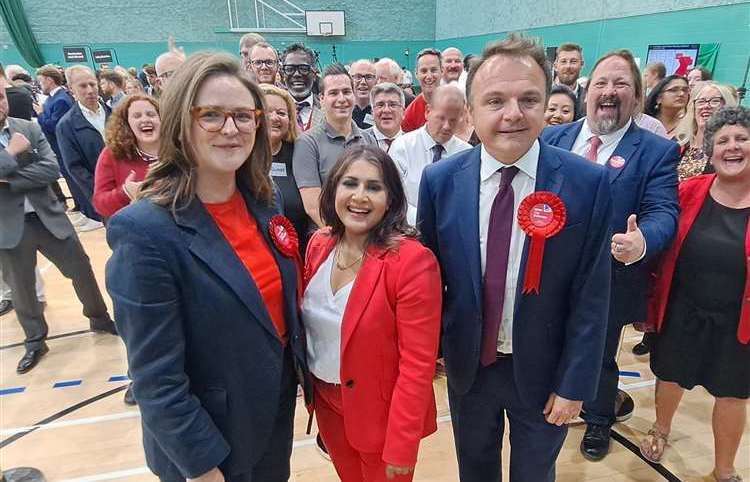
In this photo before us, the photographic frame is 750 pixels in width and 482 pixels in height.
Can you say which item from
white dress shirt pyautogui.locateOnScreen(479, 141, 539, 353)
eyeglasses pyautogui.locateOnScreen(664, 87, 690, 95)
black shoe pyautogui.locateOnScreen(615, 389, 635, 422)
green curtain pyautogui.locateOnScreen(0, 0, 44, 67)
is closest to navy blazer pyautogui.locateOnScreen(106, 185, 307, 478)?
white dress shirt pyautogui.locateOnScreen(479, 141, 539, 353)

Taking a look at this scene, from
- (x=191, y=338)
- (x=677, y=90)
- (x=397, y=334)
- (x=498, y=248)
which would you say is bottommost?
(x=397, y=334)

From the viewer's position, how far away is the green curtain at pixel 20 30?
1296cm

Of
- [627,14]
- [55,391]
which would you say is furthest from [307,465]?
[627,14]

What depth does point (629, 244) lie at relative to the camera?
1.84m

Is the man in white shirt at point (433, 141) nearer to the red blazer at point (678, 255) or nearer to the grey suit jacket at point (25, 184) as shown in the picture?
the red blazer at point (678, 255)

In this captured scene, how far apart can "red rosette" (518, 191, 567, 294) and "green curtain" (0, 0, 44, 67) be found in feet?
56.5

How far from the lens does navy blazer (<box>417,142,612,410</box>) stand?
1420 mm

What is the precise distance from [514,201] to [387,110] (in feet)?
6.90

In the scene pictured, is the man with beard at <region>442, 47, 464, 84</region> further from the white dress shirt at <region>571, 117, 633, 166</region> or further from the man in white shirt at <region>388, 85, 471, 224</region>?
the white dress shirt at <region>571, 117, 633, 166</region>

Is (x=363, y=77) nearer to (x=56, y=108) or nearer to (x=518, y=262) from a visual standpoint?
(x=518, y=262)

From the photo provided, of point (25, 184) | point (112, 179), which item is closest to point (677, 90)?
point (112, 179)

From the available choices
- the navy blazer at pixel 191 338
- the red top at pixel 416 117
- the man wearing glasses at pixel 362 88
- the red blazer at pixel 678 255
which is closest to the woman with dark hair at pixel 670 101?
the red blazer at pixel 678 255

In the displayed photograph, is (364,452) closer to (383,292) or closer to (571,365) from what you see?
(383,292)

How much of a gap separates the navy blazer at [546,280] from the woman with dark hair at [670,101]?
2.91 m
